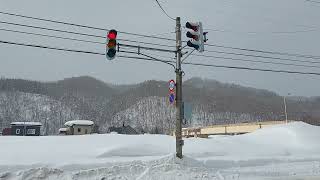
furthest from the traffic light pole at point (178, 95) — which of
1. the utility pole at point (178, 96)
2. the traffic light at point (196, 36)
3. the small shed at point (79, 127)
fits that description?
the small shed at point (79, 127)

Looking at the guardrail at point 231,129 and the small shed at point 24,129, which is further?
the small shed at point 24,129

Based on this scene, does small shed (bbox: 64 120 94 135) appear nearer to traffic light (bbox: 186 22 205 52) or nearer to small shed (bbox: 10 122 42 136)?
small shed (bbox: 10 122 42 136)

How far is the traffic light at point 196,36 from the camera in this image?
58.8ft

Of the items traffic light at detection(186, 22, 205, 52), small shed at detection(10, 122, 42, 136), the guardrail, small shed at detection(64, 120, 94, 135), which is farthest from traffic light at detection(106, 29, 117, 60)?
small shed at detection(10, 122, 42, 136)

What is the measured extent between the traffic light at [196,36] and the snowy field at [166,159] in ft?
19.0

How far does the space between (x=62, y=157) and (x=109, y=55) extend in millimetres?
7534

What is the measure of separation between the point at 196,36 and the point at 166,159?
20.7ft

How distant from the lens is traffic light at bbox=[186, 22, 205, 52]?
58.8ft

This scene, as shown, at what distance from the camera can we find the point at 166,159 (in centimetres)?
1998

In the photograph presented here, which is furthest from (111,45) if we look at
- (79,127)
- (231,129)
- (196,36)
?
(79,127)

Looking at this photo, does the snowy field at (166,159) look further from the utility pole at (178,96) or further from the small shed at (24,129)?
the small shed at (24,129)

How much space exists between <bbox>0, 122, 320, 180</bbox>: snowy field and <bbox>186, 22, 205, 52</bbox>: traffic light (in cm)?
579

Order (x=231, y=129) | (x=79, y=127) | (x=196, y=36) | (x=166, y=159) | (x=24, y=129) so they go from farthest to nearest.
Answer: (x=24, y=129), (x=79, y=127), (x=231, y=129), (x=166, y=159), (x=196, y=36)

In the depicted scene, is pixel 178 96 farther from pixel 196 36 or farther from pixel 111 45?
pixel 111 45
